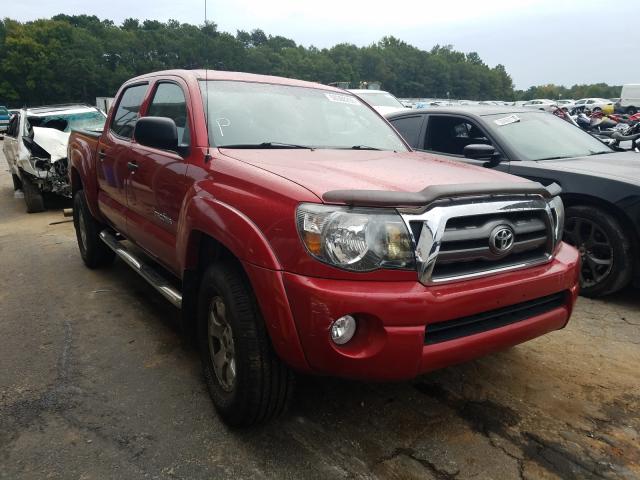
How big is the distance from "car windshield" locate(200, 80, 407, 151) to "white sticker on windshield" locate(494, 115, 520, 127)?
5.70 ft

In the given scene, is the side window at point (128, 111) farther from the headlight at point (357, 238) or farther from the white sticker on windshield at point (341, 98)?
the headlight at point (357, 238)

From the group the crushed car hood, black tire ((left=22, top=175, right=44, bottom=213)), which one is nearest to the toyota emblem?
the crushed car hood

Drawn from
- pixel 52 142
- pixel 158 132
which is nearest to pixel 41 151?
pixel 52 142

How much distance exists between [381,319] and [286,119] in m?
1.72

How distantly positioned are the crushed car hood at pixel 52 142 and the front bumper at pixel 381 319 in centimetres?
803

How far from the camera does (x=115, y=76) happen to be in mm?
63156

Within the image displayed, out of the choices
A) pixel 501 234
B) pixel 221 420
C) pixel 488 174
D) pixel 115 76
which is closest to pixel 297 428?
pixel 221 420

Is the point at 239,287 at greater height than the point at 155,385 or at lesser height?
greater

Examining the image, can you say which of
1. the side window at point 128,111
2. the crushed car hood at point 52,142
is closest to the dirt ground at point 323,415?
the side window at point 128,111

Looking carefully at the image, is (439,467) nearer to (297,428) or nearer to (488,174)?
(297,428)

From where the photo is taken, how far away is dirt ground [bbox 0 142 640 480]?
7.47 feet

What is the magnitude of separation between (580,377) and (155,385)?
2495 mm

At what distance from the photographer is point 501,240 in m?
2.24

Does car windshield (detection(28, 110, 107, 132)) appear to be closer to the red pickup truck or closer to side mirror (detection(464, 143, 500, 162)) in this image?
side mirror (detection(464, 143, 500, 162))
